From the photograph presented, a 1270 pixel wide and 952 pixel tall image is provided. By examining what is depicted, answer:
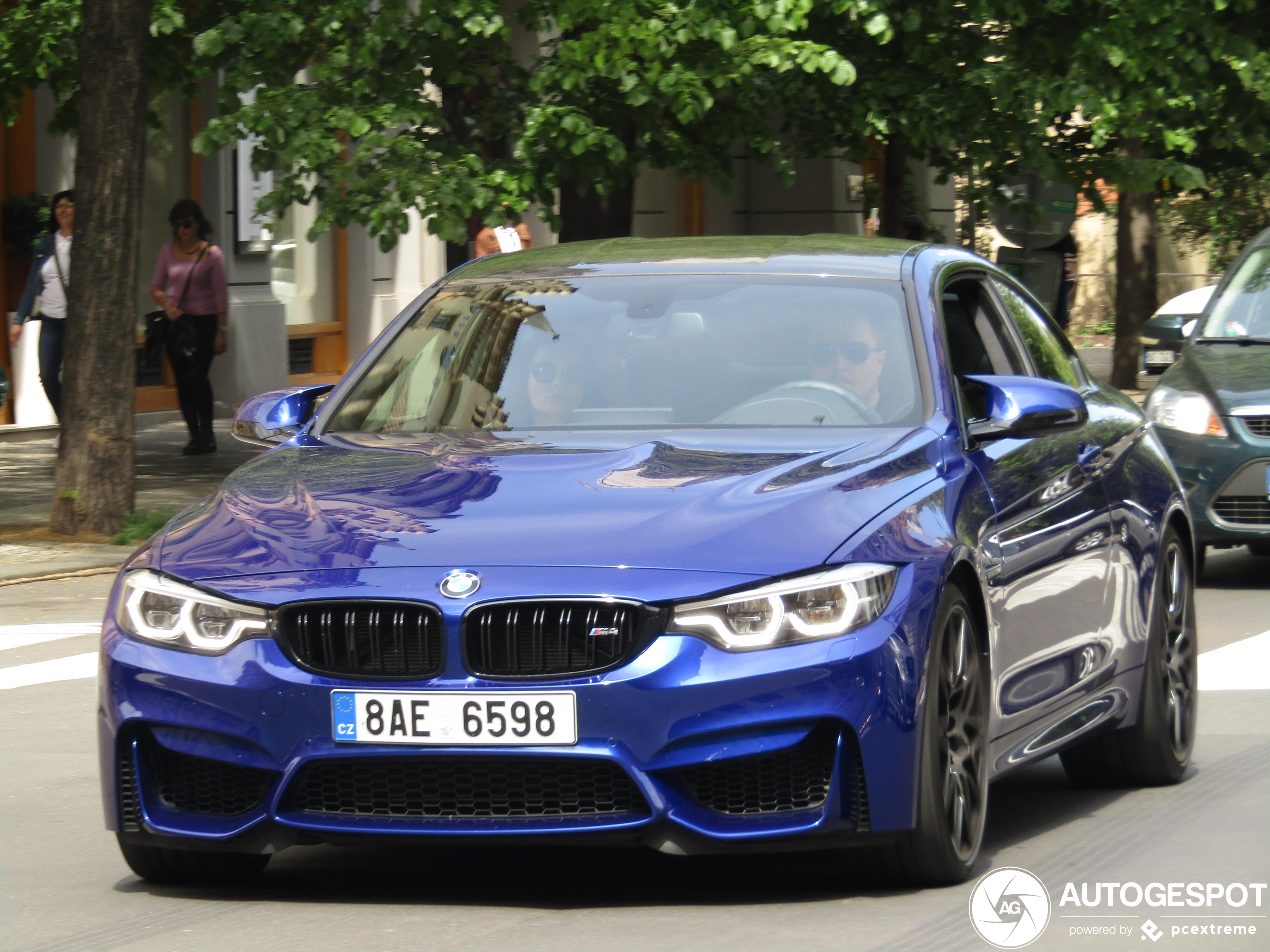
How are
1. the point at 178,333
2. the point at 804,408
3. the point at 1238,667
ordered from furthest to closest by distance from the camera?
the point at 178,333
the point at 1238,667
the point at 804,408

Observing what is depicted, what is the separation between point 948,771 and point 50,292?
12.8 metres

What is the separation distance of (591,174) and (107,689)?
10.0 meters

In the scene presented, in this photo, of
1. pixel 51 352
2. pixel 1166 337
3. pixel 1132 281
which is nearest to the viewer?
pixel 1166 337

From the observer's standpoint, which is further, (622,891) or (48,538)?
(48,538)

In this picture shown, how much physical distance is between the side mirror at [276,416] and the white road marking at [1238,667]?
373cm

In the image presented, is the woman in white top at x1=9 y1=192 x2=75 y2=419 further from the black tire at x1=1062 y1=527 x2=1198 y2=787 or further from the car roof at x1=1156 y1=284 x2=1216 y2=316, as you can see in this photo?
the black tire at x1=1062 y1=527 x2=1198 y2=787

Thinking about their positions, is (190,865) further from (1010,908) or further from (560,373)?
(1010,908)

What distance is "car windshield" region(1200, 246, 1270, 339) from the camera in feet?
39.3

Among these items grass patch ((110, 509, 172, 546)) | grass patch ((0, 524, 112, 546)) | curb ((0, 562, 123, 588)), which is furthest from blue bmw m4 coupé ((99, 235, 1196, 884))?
grass patch ((0, 524, 112, 546))

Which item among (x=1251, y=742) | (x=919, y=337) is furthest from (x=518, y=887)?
(x=1251, y=742)

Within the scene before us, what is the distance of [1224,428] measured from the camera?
11.3 metres

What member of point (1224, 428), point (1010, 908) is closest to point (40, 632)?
point (1224, 428)

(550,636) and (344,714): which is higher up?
(550,636)

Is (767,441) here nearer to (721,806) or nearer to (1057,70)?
(721,806)
